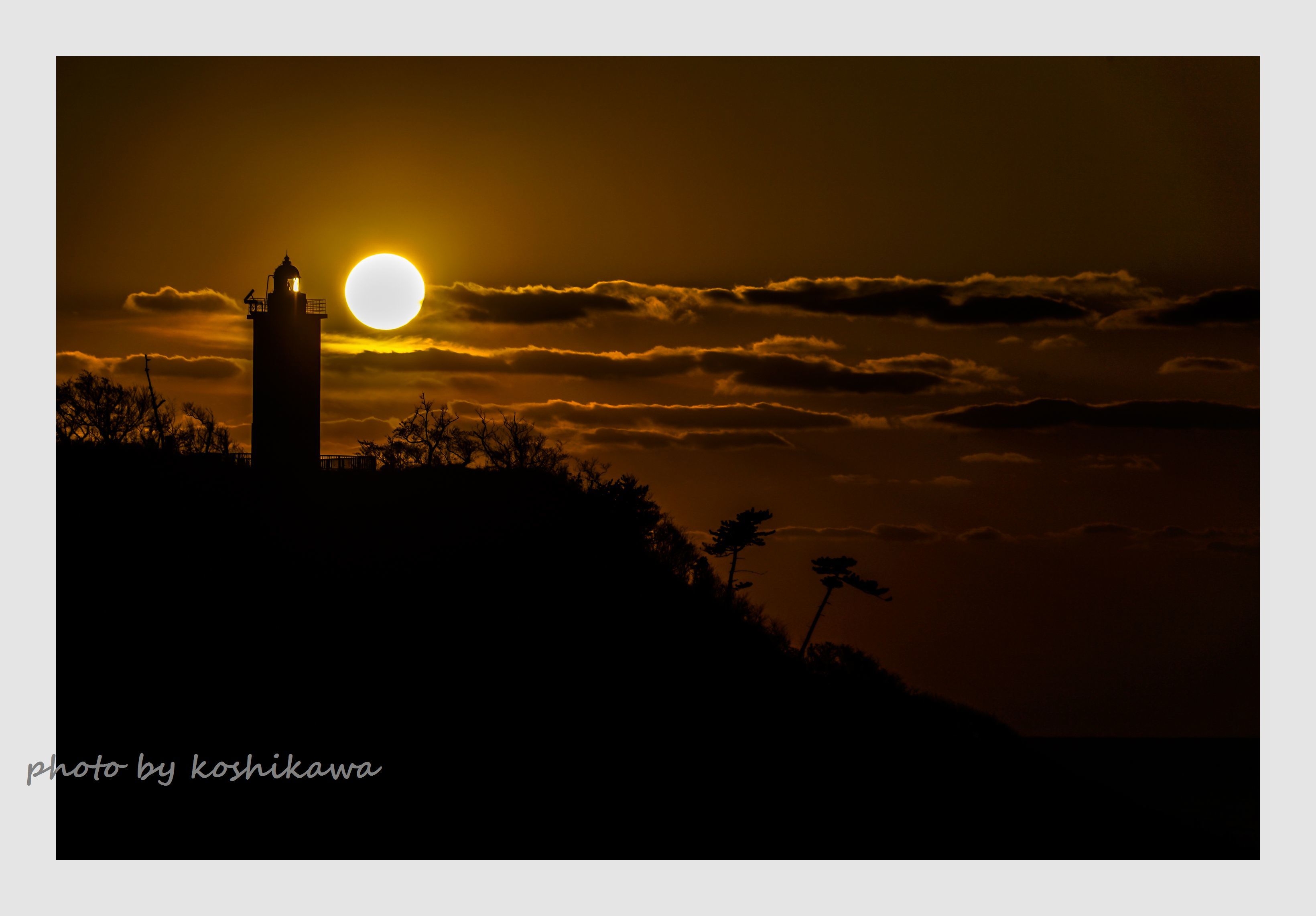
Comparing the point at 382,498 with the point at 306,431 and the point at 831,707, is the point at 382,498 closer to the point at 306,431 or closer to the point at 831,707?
the point at 306,431

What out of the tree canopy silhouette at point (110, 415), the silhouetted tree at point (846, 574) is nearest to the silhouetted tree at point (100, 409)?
the tree canopy silhouette at point (110, 415)

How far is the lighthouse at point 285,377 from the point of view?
41.1 metres

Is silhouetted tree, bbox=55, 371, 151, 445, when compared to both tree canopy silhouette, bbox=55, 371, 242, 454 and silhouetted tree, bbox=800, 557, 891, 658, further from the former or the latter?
silhouetted tree, bbox=800, 557, 891, 658

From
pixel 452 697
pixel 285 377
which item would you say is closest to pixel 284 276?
pixel 285 377

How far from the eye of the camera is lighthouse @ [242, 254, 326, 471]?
41.1m

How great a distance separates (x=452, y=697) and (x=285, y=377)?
21451 millimetres

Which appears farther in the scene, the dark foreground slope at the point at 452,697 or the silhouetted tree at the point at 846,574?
the silhouetted tree at the point at 846,574

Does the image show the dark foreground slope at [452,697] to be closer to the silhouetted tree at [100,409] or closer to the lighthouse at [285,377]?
the lighthouse at [285,377]

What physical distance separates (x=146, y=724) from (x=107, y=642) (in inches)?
169

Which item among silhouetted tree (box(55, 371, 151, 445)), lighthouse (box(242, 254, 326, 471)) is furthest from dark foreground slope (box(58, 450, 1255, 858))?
silhouetted tree (box(55, 371, 151, 445))

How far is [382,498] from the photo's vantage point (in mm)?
39406

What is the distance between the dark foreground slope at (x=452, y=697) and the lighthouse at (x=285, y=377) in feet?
4.85

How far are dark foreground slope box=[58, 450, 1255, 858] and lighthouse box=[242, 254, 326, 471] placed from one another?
4.85 feet

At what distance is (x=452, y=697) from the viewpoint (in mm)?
24141
